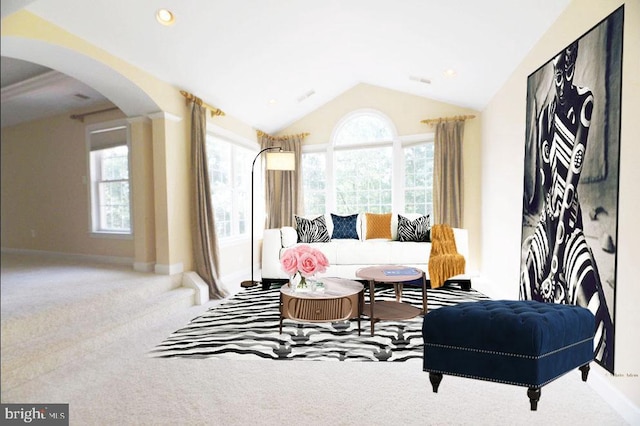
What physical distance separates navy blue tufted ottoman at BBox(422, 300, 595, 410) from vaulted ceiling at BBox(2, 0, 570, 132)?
2123 millimetres

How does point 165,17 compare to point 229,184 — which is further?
point 229,184

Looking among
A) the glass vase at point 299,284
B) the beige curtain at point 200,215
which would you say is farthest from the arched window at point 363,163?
the glass vase at point 299,284

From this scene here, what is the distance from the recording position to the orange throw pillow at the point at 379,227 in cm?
472

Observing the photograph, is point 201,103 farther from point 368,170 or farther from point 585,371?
point 585,371

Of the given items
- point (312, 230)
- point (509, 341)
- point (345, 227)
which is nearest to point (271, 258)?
point (312, 230)

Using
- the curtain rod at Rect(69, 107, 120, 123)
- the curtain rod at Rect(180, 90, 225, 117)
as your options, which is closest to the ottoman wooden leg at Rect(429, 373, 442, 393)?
the curtain rod at Rect(180, 90, 225, 117)

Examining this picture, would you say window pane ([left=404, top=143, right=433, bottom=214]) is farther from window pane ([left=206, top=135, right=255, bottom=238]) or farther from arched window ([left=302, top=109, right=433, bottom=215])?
window pane ([left=206, top=135, right=255, bottom=238])

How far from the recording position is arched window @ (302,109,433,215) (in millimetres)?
5242

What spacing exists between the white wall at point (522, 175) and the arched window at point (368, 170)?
1009mm

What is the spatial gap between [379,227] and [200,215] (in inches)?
93.6

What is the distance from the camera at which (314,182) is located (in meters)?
5.75

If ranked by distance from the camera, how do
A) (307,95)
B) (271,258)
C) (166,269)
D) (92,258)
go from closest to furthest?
(166,269)
(271,258)
(92,258)
(307,95)

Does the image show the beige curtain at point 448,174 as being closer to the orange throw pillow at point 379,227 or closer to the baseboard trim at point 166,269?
the orange throw pillow at point 379,227

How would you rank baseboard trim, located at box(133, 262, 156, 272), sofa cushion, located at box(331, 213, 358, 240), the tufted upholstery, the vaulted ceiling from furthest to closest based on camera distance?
1. sofa cushion, located at box(331, 213, 358, 240)
2. baseboard trim, located at box(133, 262, 156, 272)
3. the vaulted ceiling
4. the tufted upholstery
